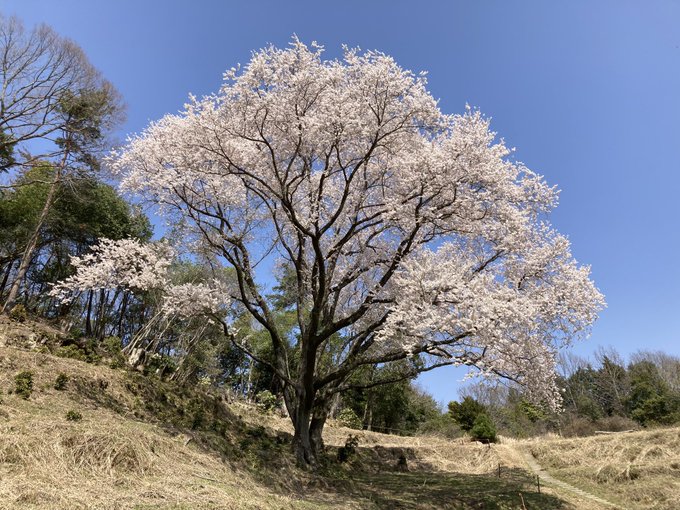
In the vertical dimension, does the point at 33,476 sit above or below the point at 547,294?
below

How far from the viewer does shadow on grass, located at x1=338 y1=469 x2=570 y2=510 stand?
25.5 ft

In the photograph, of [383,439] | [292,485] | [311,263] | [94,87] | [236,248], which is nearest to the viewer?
[292,485]

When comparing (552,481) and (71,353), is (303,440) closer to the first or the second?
(71,353)

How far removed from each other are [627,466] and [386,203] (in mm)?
9939

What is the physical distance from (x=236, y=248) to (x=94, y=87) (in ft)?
26.9

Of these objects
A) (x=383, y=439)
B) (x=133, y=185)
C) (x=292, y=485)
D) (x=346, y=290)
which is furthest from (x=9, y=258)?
(x=383, y=439)

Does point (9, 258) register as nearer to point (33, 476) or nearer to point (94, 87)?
point (94, 87)

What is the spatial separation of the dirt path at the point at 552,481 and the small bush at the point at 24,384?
1159cm

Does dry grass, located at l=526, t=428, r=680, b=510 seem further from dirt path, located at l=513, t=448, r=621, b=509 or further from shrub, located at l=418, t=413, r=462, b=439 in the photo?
shrub, located at l=418, t=413, r=462, b=439

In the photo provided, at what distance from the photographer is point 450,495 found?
8.66m

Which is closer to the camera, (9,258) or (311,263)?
(311,263)

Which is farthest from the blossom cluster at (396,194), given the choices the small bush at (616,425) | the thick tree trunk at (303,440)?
the small bush at (616,425)

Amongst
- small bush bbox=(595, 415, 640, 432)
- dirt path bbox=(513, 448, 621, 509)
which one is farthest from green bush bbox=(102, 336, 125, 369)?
small bush bbox=(595, 415, 640, 432)

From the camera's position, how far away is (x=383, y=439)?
21062mm
